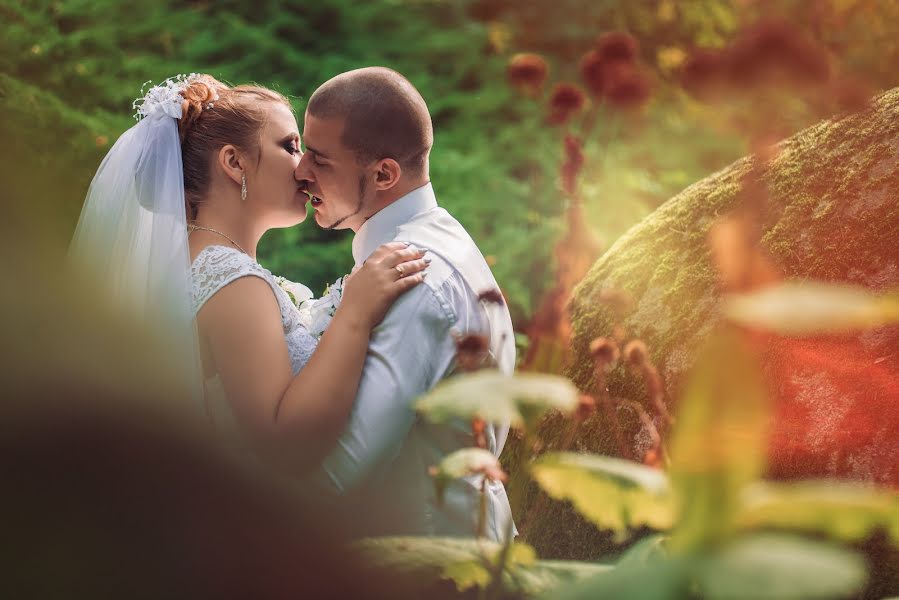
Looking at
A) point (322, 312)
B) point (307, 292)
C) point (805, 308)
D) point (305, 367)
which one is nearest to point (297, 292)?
point (307, 292)

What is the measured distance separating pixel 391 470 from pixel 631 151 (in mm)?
5949

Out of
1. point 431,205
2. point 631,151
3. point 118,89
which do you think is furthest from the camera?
point 631,151

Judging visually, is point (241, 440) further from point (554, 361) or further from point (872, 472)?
point (872, 472)

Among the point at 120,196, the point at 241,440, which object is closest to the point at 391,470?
the point at 241,440

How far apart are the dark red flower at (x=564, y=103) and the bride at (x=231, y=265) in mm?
1188

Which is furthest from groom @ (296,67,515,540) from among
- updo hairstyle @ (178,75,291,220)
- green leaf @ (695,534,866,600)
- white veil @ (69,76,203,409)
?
green leaf @ (695,534,866,600)

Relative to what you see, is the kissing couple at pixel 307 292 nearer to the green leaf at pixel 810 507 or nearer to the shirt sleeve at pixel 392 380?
the shirt sleeve at pixel 392 380

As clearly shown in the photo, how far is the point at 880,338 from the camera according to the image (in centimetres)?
208

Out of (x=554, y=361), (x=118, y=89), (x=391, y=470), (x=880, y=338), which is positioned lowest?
(x=391, y=470)

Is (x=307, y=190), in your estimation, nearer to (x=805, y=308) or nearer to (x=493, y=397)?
(x=493, y=397)

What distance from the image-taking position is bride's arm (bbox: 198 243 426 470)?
2.13 m

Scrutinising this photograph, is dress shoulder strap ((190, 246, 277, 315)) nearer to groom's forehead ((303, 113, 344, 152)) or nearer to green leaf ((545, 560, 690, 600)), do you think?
groom's forehead ((303, 113, 344, 152))

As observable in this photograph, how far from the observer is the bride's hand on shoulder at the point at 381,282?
2.21 meters

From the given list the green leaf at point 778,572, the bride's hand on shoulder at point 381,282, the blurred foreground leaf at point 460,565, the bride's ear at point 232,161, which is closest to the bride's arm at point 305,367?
the bride's hand on shoulder at point 381,282
